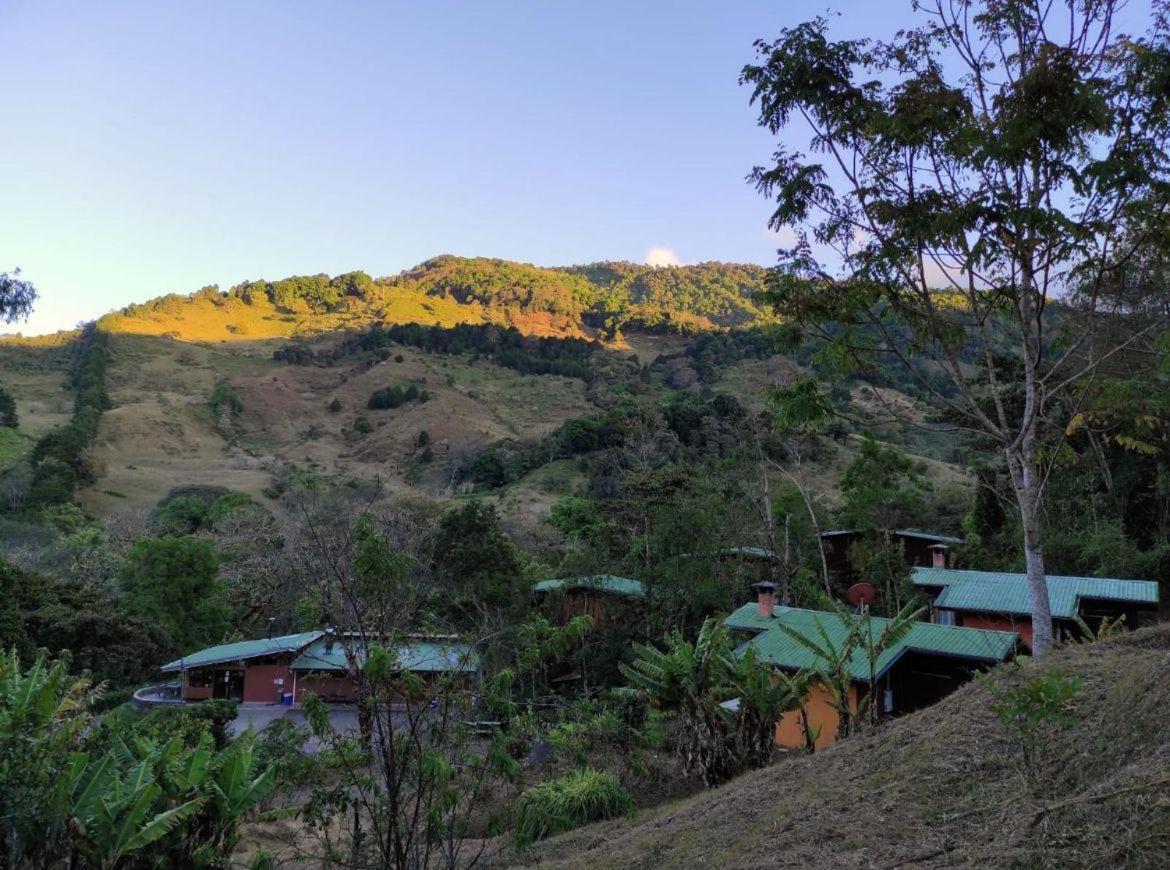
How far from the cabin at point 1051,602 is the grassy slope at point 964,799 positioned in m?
10.2

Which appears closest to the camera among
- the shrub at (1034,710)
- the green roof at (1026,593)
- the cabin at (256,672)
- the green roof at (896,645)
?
the shrub at (1034,710)

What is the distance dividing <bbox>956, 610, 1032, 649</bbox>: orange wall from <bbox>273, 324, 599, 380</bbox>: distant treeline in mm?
78993

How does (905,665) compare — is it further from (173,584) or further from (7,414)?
(7,414)

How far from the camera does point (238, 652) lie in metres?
24.8

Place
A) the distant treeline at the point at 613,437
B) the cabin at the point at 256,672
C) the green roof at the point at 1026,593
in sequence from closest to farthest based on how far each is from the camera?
the green roof at the point at 1026,593 → the cabin at the point at 256,672 → the distant treeline at the point at 613,437

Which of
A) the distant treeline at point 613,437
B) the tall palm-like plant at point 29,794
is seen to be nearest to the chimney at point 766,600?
the tall palm-like plant at point 29,794

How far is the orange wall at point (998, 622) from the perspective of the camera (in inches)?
738

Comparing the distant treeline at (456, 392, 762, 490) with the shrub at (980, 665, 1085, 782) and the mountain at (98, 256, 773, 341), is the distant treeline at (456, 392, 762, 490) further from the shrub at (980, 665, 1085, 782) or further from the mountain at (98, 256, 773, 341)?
the mountain at (98, 256, 773, 341)

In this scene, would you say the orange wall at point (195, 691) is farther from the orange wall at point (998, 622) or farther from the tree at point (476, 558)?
the orange wall at point (998, 622)

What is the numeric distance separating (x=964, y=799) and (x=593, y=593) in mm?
21116

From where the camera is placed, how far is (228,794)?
7.08 metres

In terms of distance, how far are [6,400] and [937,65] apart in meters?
82.8

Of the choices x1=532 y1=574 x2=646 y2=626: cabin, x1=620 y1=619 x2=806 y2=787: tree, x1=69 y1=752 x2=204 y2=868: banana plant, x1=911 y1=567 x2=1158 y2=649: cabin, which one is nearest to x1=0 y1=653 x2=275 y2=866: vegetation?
x1=69 y1=752 x2=204 y2=868: banana plant

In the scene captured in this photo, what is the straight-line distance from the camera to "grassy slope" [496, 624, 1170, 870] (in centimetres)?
464
